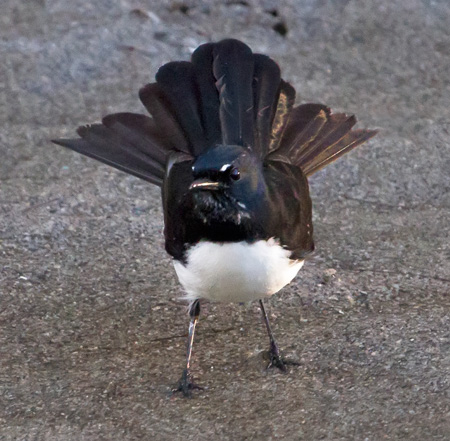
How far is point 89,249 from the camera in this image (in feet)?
16.4

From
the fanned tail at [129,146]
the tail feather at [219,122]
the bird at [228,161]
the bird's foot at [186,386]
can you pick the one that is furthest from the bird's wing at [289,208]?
the bird's foot at [186,386]

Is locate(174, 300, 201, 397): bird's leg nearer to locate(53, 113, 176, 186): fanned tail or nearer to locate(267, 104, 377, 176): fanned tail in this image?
locate(53, 113, 176, 186): fanned tail

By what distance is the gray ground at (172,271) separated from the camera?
3799 millimetres

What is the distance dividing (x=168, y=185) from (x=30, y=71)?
9.80 ft

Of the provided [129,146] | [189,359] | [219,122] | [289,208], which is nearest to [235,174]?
[289,208]

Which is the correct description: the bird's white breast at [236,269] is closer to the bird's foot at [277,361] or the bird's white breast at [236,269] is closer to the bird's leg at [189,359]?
the bird's leg at [189,359]

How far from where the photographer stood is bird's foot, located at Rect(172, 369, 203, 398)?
3.91 meters

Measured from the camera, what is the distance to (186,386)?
3932 millimetres

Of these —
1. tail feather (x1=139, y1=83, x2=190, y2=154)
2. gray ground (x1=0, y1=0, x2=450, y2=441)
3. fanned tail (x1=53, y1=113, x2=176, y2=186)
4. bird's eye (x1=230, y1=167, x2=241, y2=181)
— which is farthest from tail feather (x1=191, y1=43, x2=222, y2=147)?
gray ground (x1=0, y1=0, x2=450, y2=441)

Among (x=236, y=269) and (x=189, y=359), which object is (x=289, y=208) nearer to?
(x=236, y=269)

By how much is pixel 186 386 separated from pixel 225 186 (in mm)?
1012

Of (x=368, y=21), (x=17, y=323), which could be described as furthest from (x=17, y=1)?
(x=17, y=323)

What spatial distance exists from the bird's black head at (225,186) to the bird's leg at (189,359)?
0.72 metres

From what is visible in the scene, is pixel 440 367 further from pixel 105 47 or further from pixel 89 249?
pixel 105 47
